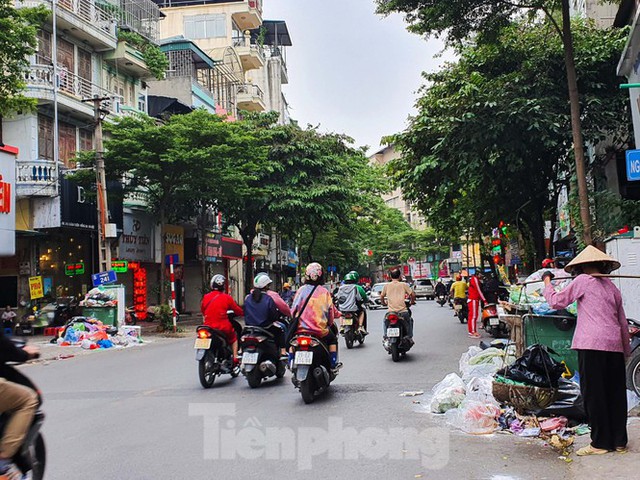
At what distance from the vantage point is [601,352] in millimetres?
5551

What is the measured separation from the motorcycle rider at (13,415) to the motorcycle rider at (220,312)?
17.4ft

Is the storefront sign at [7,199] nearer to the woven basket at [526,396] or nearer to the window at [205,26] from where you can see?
the woven basket at [526,396]

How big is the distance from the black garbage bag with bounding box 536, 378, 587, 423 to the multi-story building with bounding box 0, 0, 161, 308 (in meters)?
17.5

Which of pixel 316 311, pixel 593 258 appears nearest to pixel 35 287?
pixel 316 311

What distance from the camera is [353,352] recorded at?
45.8 feet

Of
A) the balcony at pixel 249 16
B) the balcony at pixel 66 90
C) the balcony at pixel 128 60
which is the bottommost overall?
the balcony at pixel 66 90

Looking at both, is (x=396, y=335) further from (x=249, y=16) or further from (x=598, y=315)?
(x=249, y=16)

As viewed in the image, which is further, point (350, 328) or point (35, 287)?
point (35, 287)

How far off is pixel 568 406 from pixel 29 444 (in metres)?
4.91

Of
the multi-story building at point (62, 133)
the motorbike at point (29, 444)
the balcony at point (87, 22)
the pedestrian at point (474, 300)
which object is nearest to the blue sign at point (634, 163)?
the pedestrian at point (474, 300)

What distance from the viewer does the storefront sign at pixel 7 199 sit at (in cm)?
2016

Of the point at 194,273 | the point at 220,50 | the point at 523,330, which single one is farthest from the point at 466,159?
the point at 220,50

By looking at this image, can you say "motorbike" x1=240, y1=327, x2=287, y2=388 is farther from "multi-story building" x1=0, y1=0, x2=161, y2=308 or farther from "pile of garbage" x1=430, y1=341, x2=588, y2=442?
"multi-story building" x1=0, y1=0, x2=161, y2=308

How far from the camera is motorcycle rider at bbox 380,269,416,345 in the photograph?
12312 mm
